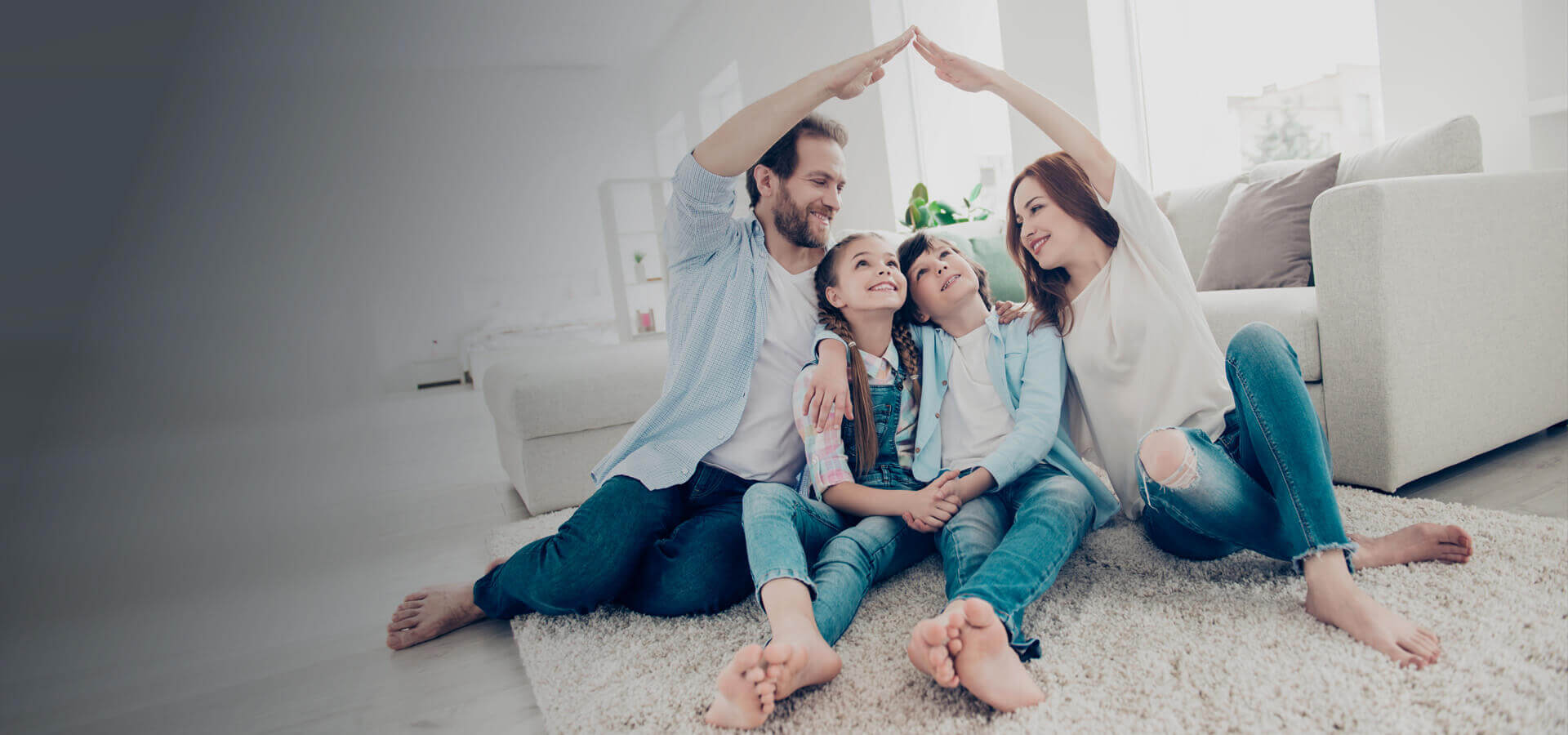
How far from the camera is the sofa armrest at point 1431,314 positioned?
4.29 ft

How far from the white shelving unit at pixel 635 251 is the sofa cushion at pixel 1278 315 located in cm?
336

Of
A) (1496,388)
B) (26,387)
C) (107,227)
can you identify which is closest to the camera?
(1496,388)

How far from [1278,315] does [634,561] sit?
131cm

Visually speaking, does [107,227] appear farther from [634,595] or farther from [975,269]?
[975,269]

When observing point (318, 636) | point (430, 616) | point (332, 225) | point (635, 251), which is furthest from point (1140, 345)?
point (635, 251)

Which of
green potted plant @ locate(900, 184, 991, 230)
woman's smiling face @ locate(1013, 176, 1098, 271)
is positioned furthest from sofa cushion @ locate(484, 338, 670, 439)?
green potted plant @ locate(900, 184, 991, 230)

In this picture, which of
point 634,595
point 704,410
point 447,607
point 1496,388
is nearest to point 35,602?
point 447,607

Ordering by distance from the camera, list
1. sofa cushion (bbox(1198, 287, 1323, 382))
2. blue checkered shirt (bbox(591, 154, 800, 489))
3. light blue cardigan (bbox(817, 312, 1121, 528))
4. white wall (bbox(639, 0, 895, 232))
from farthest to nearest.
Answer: white wall (bbox(639, 0, 895, 232)) → sofa cushion (bbox(1198, 287, 1323, 382)) → blue checkered shirt (bbox(591, 154, 800, 489)) → light blue cardigan (bbox(817, 312, 1121, 528))

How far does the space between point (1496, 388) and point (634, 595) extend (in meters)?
1.68

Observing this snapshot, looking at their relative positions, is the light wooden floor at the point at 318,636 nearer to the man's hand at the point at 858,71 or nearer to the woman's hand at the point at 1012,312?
the woman's hand at the point at 1012,312

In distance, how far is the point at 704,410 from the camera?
1272 mm

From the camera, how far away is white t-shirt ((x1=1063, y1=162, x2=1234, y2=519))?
1.08 meters

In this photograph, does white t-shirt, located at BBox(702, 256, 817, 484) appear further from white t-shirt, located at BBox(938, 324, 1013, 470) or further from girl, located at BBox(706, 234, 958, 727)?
white t-shirt, located at BBox(938, 324, 1013, 470)

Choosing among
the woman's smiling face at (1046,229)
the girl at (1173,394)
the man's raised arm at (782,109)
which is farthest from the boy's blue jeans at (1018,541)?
the man's raised arm at (782,109)
